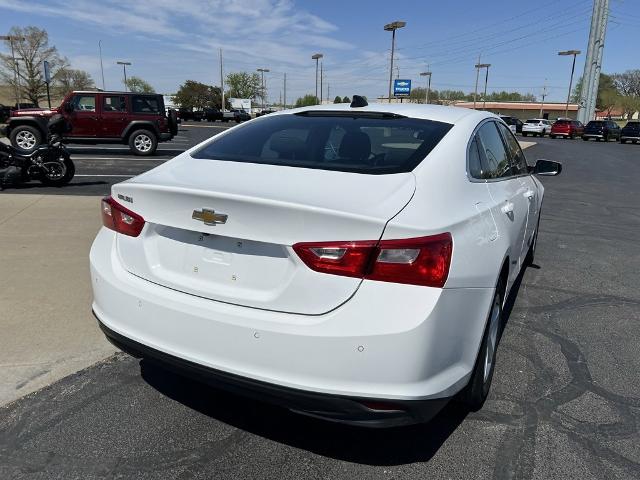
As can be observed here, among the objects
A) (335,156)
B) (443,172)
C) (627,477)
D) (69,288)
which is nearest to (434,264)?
(443,172)

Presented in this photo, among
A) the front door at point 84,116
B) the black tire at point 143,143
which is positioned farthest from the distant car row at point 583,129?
the front door at point 84,116

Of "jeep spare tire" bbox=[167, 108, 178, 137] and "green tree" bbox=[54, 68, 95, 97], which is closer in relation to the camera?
"jeep spare tire" bbox=[167, 108, 178, 137]

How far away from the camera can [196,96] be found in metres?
85.2

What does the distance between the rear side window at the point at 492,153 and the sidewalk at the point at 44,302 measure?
2.67 meters

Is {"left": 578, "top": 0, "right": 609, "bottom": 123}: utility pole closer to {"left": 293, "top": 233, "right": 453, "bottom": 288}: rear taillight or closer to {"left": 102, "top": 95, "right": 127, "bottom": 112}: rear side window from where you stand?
{"left": 102, "top": 95, "right": 127, "bottom": 112}: rear side window

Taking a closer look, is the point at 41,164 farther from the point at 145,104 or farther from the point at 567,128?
the point at 567,128

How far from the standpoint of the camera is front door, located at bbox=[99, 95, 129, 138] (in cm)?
1579

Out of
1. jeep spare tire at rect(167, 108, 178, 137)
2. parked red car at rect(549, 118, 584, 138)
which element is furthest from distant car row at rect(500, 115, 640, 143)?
jeep spare tire at rect(167, 108, 178, 137)

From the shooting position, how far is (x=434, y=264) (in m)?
2.06

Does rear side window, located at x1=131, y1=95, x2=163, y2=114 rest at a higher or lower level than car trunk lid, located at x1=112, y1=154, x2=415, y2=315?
higher

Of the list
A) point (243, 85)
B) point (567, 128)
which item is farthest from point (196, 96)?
point (567, 128)

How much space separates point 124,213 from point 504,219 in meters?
2.06

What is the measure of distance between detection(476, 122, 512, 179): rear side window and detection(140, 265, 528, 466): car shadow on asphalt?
140 cm

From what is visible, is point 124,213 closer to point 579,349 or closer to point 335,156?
point 335,156
